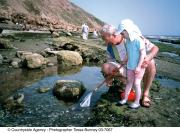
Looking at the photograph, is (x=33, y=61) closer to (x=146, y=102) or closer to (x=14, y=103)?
(x=14, y=103)

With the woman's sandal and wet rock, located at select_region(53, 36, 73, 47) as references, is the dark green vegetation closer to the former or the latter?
wet rock, located at select_region(53, 36, 73, 47)

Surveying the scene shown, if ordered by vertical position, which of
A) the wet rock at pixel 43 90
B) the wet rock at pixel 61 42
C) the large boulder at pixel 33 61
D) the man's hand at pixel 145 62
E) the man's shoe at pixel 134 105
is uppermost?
the man's hand at pixel 145 62

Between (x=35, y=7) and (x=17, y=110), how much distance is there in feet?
261

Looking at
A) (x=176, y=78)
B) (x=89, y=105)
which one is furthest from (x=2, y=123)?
(x=176, y=78)

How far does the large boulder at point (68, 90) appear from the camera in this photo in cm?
543

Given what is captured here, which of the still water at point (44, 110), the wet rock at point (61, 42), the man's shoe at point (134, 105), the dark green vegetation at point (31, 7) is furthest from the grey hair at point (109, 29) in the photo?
the dark green vegetation at point (31, 7)

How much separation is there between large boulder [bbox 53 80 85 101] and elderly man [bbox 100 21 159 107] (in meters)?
0.67

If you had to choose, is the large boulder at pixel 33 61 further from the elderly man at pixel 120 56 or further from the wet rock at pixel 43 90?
the elderly man at pixel 120 56

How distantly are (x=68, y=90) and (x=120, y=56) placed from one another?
1195 millimetres

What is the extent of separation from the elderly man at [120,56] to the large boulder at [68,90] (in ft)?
2.21

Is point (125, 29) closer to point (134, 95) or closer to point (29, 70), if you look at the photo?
point (134, 95)

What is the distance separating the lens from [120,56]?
5180 millimetres

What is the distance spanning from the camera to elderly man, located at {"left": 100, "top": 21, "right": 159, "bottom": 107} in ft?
15.2

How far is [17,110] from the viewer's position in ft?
15.8
